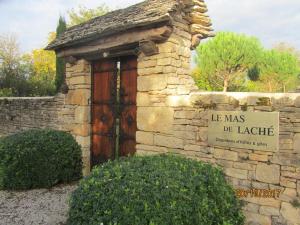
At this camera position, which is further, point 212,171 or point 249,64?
point 249,64

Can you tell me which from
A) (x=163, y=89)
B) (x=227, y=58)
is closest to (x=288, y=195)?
(x=163, y=89)

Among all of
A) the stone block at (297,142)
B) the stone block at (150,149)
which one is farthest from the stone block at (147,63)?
the stone block at (297,142)

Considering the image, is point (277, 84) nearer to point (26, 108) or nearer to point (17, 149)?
point (26, 108)

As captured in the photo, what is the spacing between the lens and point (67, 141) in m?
5.96

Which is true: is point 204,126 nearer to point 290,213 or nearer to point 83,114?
point 290,213

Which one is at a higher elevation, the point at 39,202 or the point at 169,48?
the point at 169,48

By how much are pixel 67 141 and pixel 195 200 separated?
3674 millimetres

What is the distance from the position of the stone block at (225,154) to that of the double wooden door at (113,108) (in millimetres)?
1805

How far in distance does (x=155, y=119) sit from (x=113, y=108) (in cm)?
130

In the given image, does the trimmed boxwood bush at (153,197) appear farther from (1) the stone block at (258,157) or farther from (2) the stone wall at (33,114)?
(2) the stone wall at (33,114)

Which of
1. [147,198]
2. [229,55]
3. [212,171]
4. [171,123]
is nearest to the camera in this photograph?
[147,198]

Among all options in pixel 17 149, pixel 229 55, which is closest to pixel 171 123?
pixel 17 149
